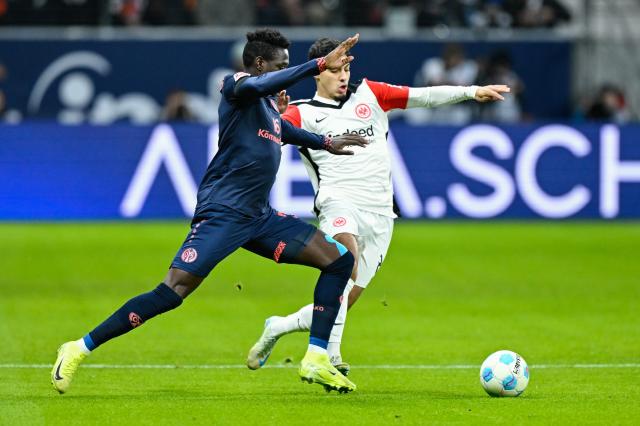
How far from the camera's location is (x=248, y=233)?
28.5 ft

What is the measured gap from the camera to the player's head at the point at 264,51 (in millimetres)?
8672

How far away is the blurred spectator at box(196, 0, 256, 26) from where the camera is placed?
24.1 metres

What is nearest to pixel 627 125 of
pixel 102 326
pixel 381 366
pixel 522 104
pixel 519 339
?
pixel 522 104

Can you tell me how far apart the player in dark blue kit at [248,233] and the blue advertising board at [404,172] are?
12.4 metres

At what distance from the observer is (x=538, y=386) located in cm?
914

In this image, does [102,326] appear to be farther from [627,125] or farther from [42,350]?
[627,125]

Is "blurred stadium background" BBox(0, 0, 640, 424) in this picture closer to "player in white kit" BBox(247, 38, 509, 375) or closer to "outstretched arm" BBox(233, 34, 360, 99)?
"player in white kit" BBox(247, 38, 509, 375)

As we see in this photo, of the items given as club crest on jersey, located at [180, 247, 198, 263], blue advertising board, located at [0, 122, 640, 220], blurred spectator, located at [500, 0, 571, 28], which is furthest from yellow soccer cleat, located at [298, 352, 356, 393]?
blurred spectator, located at [500, 0, 571, 28]

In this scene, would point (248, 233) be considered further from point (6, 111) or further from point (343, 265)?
point (6, 111)

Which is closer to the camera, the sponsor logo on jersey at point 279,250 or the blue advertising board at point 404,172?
the sponsor logo on jersey at point 279,250

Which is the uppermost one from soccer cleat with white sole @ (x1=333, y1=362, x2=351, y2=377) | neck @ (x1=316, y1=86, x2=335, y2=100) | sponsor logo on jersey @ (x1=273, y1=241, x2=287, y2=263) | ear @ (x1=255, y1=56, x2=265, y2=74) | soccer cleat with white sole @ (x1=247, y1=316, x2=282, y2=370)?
ear @ (x1=255, y1=56, x2=265, y2=74)

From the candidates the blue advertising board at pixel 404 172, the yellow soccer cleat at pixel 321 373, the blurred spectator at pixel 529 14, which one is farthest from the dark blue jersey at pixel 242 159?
the blurred spectator at pixel 529 14

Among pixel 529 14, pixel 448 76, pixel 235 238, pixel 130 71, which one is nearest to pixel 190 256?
pixel 235 238

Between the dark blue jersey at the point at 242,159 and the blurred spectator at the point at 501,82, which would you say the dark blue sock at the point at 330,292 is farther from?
the blurred spectator at the point at 501,82
